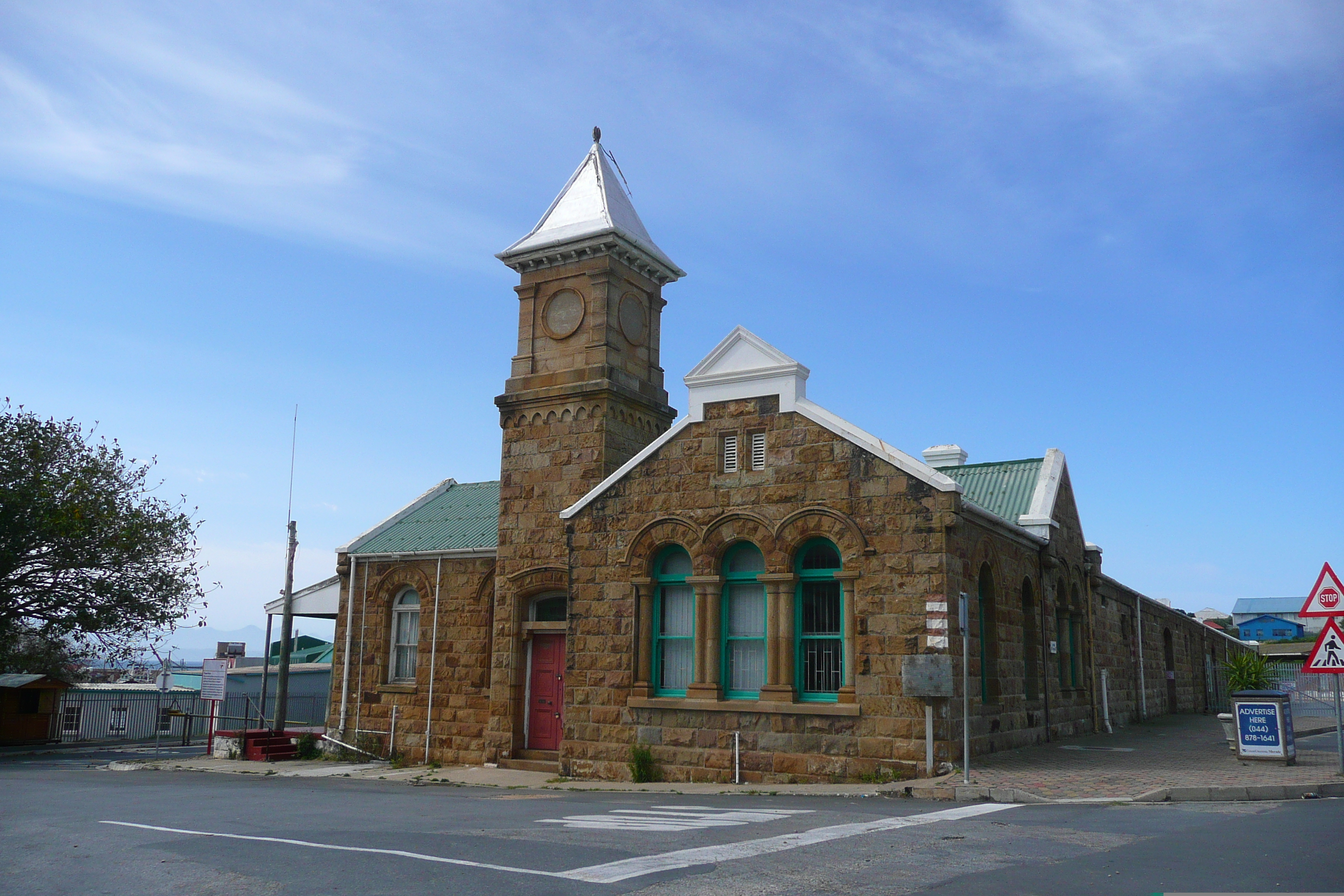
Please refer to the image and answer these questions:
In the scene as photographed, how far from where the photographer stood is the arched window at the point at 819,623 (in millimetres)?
15758

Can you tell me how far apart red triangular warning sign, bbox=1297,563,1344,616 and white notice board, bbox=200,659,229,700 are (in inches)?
887

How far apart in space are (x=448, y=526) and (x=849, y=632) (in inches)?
452

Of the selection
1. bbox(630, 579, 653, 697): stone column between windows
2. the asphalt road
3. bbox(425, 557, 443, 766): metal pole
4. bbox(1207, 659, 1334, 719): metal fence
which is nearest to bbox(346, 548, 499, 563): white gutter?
bbox(425, 557, 443, 766): metal pole

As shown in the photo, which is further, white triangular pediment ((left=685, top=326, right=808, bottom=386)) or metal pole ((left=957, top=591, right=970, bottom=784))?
white triangular pediment ((left=685, top=326, right=808, bottom=386))

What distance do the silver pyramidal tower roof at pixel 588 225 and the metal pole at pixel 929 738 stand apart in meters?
10.7

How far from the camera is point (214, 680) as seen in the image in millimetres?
25656

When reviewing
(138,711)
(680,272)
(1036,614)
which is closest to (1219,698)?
(1036,614)

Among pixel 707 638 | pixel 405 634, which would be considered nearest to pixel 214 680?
pixel 405 634

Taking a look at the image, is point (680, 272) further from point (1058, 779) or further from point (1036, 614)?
point (1058, 779)

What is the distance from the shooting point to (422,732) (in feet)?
71.0

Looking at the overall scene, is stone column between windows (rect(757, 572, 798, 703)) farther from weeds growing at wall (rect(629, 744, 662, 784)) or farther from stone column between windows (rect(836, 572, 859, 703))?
weeds growing at wall (rect(629, 744, 662, 784))

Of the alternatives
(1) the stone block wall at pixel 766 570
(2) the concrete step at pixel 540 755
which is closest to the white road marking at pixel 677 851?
(1) the stone block wall at pixel 766 570

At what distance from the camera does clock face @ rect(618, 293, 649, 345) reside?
21141 millimetres

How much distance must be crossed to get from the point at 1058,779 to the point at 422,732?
12.9m
